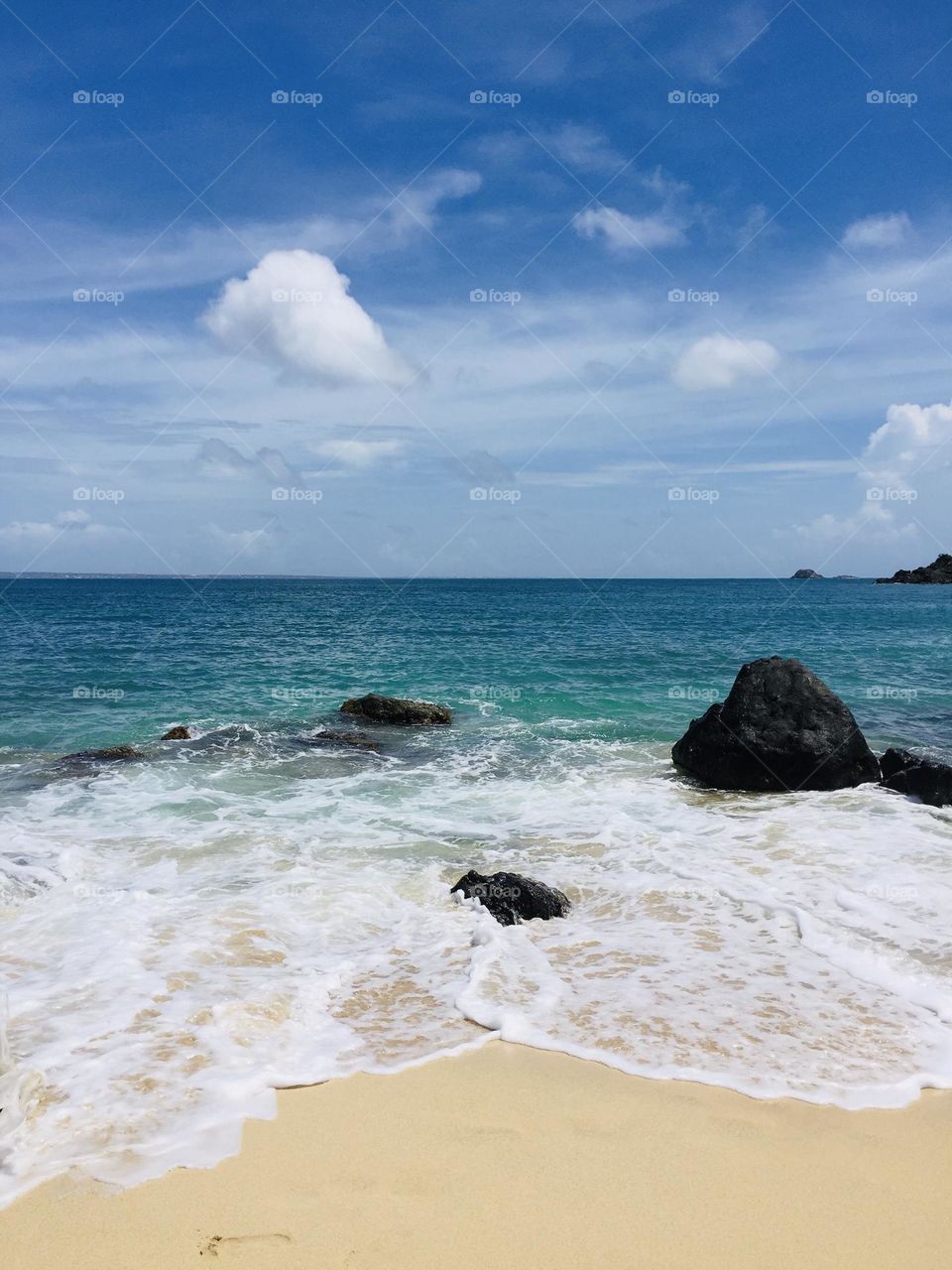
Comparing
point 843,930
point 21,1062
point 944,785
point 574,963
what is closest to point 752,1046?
point 574,963

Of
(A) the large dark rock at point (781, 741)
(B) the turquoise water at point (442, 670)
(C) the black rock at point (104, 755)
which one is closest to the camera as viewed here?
(A) the large dark rock at point (781, 741)

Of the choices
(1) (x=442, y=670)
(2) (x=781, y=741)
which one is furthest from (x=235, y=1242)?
(1) (x=442, y=670)

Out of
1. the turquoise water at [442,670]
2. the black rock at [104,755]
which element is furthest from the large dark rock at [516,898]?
the turquoise water at [442,670]

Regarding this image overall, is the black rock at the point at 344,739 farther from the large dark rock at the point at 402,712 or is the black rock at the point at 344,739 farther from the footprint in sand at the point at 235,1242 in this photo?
the footprint in sand at the point at 235,1242

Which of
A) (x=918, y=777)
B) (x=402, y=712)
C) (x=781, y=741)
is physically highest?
(x=781, y=741)

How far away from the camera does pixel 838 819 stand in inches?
504

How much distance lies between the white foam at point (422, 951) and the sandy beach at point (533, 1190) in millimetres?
282

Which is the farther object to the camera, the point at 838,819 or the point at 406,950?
the point at 838,819

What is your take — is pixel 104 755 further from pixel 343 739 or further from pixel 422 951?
pixel 422 951

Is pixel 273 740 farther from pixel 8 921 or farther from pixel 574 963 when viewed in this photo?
pixel 574 963

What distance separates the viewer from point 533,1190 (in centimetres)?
453

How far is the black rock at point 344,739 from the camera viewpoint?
18.7 meters

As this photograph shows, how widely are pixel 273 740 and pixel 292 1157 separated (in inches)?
589

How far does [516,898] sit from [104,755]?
11.9m
